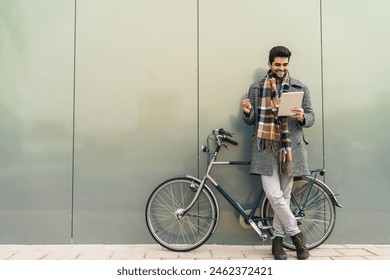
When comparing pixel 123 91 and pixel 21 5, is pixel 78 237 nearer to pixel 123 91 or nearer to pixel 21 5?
pixel 123 91

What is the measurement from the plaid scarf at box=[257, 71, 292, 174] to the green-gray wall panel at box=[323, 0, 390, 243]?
0.99m

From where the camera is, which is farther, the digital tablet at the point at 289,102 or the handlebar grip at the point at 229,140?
the handlebar grip at the point at 229,140

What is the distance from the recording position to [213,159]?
471 cm

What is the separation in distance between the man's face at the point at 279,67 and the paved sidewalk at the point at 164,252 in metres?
1.96

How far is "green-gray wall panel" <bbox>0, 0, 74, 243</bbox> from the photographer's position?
501 cm

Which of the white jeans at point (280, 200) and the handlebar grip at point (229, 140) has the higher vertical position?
the handlebar grip at point (229, 140)

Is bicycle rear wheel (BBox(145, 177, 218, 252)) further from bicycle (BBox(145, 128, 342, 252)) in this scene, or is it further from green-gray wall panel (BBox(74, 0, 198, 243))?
green-gray wall panel (BBox(74, 0, 198, 243))

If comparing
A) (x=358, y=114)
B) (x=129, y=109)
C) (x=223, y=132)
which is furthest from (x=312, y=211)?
(x=129, y=109)

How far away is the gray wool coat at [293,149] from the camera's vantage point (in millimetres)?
4395

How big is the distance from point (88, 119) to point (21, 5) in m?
1.62

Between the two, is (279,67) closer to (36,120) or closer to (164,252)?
(164,252)

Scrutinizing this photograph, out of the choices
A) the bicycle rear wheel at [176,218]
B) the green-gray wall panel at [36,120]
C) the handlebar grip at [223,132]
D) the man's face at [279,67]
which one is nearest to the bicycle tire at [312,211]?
the bicycle rear wheel at [176,218]

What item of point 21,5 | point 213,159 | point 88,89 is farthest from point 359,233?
point 21,5

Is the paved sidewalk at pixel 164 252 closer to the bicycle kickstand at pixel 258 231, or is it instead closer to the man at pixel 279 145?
the bicycle kickstand at pixel 258 231
